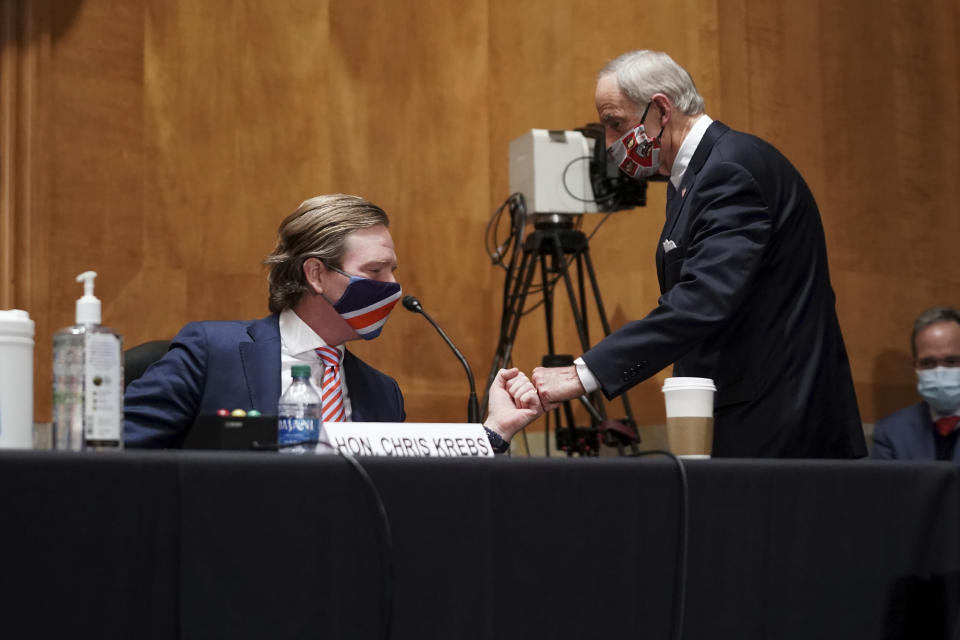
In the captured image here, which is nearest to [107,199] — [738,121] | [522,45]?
[522,45]

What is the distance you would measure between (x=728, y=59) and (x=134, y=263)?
2453 millimetres

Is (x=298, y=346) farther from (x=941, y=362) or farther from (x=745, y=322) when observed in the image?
(x=941, y=362)

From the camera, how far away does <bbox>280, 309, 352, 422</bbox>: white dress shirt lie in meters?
2.50

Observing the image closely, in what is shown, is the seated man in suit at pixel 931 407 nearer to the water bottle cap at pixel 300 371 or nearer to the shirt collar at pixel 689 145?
the shirt collar at pixel 689 145

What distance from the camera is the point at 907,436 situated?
171 inches

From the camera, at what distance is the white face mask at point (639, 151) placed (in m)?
2.80

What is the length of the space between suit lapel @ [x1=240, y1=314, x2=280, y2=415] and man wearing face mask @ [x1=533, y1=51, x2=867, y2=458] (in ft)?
1.73

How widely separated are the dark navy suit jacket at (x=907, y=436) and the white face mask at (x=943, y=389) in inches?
2.3

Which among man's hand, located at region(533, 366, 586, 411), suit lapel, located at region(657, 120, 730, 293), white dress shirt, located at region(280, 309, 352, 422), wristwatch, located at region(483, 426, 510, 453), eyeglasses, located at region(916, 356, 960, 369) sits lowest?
wristwatch, located at region(483, 426, 510, 453)

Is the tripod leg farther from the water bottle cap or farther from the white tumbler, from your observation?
the white tumbler

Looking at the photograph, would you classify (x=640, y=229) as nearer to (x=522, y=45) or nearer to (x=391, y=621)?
(x=522, y=45)

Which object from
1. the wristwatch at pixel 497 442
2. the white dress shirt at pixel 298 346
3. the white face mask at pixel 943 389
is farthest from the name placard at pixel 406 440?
the white face mask at pixel 943 389

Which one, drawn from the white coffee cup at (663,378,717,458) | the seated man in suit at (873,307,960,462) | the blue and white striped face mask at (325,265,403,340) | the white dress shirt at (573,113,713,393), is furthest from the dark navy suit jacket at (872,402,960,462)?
the white coffee cup at (663,378,717,458)

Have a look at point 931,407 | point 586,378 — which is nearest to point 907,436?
point 931,407
